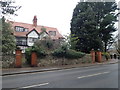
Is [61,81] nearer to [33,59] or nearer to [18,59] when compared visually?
[18,59]

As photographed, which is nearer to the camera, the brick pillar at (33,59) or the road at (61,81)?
the road at (61,81)

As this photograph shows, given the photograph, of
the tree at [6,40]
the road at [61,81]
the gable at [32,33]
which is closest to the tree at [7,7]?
the tree at [6,40]

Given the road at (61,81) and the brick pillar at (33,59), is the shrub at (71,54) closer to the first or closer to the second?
the brick pillar at (33,59)

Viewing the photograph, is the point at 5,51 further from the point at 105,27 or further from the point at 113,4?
the point at 113,4

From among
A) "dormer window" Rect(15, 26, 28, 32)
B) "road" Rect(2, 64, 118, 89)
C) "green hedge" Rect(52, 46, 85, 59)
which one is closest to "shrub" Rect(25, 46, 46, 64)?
"green hedge" Rect(52, 46, 85, 59)

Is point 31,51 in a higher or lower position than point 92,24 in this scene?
lower

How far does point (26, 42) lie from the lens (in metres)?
37.2

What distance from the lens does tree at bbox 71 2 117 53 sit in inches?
1056

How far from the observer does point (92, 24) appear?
27.1 m

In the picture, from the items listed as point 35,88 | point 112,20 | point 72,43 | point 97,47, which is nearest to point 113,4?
point 112,20

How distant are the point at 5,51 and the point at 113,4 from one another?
2881 cm

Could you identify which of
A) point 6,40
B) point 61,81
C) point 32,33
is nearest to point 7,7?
point 6,40

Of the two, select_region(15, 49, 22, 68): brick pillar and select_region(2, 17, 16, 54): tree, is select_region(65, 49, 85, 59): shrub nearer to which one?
select_region(15, 49, 22, 68): brick pillar

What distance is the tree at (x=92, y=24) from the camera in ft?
88.0
